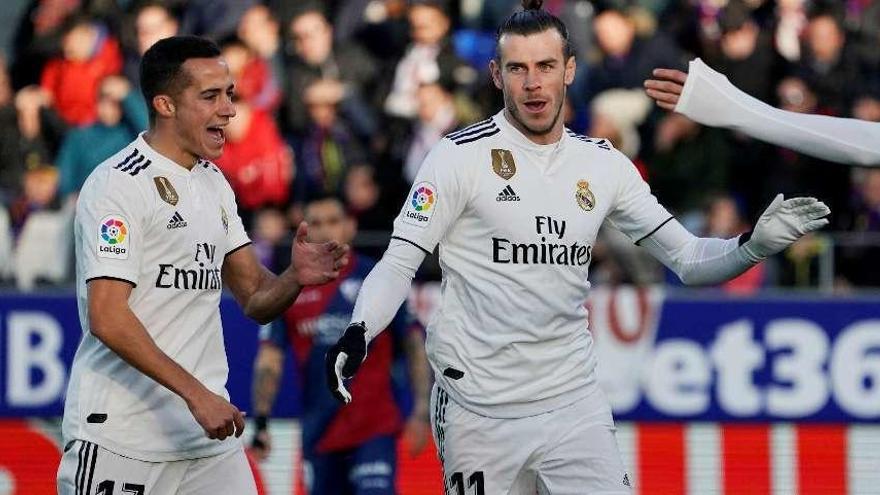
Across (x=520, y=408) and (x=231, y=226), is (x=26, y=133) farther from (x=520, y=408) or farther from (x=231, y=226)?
(x=520, y=408)

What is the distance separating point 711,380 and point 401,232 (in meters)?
5.22

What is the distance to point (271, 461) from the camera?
1216 cm

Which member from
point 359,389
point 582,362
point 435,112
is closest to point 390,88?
point 435,112

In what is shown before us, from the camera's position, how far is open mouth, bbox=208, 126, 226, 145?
7.07m

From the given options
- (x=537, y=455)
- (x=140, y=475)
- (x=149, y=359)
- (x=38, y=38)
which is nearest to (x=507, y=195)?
(x=537, y=455)

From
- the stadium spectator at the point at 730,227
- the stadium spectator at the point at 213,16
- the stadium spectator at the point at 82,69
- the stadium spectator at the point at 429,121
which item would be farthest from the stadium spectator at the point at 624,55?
the stadium spectator at the point at 82,69

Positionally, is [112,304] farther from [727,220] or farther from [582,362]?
[727,220]

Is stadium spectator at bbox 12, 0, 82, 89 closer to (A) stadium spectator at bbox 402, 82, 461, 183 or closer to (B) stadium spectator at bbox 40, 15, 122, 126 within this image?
(B) stadium spectator at bbox 40, 15, 122, 126

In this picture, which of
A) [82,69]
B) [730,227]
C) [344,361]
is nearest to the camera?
[344,361]

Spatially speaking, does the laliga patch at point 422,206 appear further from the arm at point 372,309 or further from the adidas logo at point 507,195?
the adidas logo at point 507,195

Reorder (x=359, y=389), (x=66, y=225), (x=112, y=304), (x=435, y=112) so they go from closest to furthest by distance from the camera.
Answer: (x=112, y=304)
(x=359, y=389)
(x=66, y=225)
(x=435, y=112)

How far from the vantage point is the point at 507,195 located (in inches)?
291

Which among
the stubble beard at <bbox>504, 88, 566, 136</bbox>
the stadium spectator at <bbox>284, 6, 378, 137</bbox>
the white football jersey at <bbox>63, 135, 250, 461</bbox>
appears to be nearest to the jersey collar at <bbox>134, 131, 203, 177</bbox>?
the white football jersey at <bbox>63, 135, 250, 461</bbox>

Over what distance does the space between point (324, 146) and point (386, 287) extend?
748cm
